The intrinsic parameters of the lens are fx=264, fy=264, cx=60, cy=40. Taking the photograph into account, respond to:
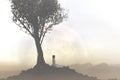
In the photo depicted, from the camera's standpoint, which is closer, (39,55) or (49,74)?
(49,74)

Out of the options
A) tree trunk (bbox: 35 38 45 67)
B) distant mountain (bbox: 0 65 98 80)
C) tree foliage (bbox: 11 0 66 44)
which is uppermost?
tree foliage (bbox: 11 0 66 44)

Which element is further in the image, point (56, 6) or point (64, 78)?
point (56, 6)

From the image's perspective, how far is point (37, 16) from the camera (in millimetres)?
56938

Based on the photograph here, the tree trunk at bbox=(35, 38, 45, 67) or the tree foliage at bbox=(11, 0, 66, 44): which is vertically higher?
the tree foliage at bbox=(11, 0, 66, 44)

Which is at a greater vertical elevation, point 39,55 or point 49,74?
point 39,55

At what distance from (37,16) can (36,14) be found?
58cm

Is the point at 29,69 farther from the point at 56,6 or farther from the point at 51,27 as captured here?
the point at 56,6

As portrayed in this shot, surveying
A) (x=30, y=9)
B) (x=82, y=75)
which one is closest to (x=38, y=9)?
(x=30, y=9)

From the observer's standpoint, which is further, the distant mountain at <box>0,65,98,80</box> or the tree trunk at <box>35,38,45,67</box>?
the tree trunk at <box>35,38,45,67</box>

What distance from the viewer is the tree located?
Result: 56.7m

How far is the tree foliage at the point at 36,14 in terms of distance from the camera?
56.7 metres

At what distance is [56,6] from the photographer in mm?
58312

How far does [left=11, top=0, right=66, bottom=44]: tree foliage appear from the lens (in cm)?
5669

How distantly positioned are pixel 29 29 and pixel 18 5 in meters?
5.75
